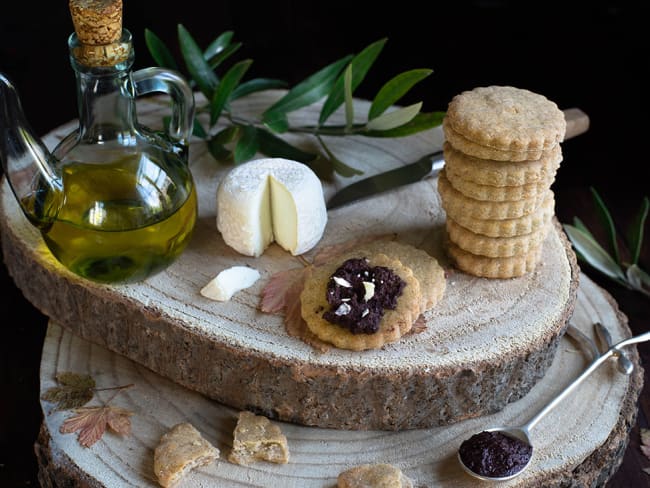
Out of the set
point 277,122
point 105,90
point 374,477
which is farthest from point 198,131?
point 374,477

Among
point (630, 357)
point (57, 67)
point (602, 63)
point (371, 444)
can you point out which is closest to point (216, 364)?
point (371, 444)

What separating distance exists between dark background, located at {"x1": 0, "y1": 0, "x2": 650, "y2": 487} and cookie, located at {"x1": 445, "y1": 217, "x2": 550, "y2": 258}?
2.93 ft

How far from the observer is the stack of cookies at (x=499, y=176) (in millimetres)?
1744

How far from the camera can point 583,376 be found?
6.49ft

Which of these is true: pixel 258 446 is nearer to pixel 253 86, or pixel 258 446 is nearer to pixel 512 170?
pixel 512 170

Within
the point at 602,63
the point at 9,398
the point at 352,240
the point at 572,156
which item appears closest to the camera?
the point at 352,240

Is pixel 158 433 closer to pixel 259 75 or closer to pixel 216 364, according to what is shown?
pixel 216 364

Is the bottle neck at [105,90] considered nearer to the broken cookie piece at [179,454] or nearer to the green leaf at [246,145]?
the green leaf at [246,145]

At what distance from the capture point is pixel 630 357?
2.11 meters

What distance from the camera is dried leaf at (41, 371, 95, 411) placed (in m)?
1.97

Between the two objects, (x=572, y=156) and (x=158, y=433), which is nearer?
(x=158, y=433)

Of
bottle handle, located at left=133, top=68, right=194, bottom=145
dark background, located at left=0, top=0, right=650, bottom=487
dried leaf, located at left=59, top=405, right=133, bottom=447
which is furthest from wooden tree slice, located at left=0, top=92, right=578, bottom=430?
dark background, located at left=0, top=0, right=650, bottom=487

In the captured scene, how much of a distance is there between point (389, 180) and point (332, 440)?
2.13ft

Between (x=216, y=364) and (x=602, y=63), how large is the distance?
2.03m
